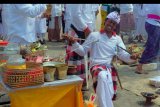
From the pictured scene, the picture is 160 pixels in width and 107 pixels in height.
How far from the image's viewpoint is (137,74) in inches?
254

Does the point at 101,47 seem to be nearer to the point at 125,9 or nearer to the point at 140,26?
the point at 125,9

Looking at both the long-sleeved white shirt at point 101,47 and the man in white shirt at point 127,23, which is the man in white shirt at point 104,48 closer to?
the long-sleeved white shirt at point 101,47

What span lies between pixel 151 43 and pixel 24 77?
4155 millimetres

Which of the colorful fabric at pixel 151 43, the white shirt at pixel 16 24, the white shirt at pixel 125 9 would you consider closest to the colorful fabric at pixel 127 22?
the white shirt at pixel 125 9

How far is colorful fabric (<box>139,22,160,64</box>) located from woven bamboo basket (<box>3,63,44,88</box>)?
3908 millimetres

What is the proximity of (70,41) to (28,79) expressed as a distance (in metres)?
1.17

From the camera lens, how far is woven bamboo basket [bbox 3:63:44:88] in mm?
2773

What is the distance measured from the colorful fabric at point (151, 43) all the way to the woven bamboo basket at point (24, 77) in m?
3.91

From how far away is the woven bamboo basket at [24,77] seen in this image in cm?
277

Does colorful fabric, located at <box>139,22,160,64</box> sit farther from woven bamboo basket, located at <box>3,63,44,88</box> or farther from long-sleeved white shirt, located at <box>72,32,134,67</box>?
woven bamboo basket, located at <box>3,63,44,88</box>

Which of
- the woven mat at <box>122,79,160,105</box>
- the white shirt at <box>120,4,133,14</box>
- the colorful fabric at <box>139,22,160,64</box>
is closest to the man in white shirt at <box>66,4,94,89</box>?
the woven mat at <box>122,79,160,105</box>

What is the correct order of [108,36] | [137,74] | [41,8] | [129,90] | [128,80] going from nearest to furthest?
1. [108,36]
2. [41,8]
3. [129,90]
4. [128,80]
5. [137,74]

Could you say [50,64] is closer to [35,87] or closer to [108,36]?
[35,87]

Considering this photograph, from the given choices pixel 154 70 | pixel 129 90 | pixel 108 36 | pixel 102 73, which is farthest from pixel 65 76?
pixel 154 70
